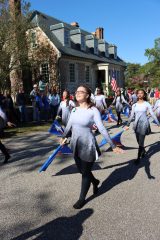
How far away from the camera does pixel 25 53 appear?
19.8m

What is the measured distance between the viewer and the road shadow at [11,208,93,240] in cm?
359

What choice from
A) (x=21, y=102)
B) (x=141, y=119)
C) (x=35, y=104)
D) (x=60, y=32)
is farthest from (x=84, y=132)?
(x=60, y=32)

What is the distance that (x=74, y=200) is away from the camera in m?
4.74

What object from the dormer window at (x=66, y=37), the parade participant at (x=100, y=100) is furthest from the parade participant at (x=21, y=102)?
the dormer window at (x=66, y=37)

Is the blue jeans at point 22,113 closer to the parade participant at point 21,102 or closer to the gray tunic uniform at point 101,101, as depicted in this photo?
the parade participant at point 21,102

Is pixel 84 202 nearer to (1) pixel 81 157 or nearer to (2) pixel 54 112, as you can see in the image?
(1) pixel 81 157

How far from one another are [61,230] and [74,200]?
100 cm

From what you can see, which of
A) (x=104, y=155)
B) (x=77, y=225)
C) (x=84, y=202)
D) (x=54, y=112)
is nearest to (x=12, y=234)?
(x=77, y=225)

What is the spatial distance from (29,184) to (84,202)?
148 cm

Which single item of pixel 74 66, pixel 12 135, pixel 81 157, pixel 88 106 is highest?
pixel 74 66

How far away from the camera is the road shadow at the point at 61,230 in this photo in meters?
3.59

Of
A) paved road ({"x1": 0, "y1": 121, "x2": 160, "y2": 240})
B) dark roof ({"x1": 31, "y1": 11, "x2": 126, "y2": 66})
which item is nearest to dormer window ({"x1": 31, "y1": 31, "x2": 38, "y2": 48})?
dark roof ({"x1": 31, "y1": 11, "x2": 126, "y2": 66})

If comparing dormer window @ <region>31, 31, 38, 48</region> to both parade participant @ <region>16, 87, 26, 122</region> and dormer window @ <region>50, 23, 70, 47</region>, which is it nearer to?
dormer window @ <region>50, 23, 70, 47</region>

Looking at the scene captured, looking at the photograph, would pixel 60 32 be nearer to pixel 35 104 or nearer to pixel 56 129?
pixel 35 104
